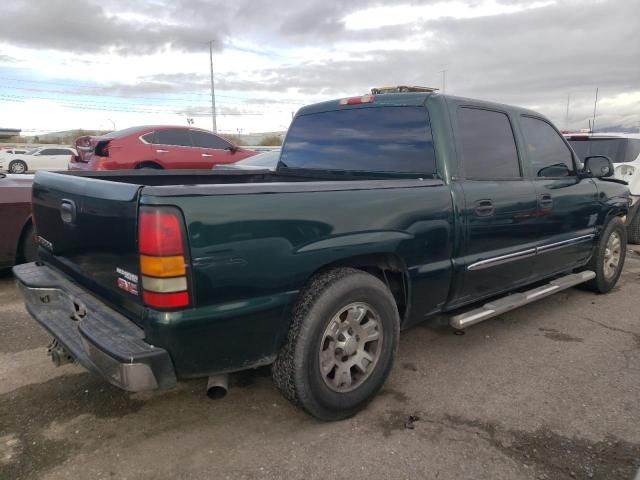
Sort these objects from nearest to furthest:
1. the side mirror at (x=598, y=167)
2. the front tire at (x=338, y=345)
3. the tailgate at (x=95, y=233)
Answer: the tailgate at (x=95, y=233) < the front tire at (x=338, y=345) < the side mirror at (x=598, y=167)

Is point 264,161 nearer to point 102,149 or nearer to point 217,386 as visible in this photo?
point 102,149

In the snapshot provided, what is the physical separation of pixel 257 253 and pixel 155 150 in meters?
9.09

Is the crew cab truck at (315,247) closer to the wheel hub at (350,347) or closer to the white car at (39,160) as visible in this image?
the wheel hub at (350,347)

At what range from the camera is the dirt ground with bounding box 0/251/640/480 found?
8.12 ft

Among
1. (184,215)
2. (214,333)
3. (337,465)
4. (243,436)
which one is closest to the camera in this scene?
(184,215)

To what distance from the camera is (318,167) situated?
406 centimetres

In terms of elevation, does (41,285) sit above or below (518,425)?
above

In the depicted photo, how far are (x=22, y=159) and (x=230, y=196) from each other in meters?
29.1

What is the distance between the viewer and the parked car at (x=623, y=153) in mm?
7867

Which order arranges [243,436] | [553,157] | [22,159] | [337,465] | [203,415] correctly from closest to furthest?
[337,465], [243,436], [203,415], [553,157], [22,159]

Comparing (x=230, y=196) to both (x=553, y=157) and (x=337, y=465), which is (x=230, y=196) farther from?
(x=553, y=157)

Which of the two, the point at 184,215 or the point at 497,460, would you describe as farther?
the point at 497,460

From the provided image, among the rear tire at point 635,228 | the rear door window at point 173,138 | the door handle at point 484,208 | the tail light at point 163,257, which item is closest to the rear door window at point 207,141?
the rear door window at point 173,138

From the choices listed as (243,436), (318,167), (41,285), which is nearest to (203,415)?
(243,436)
